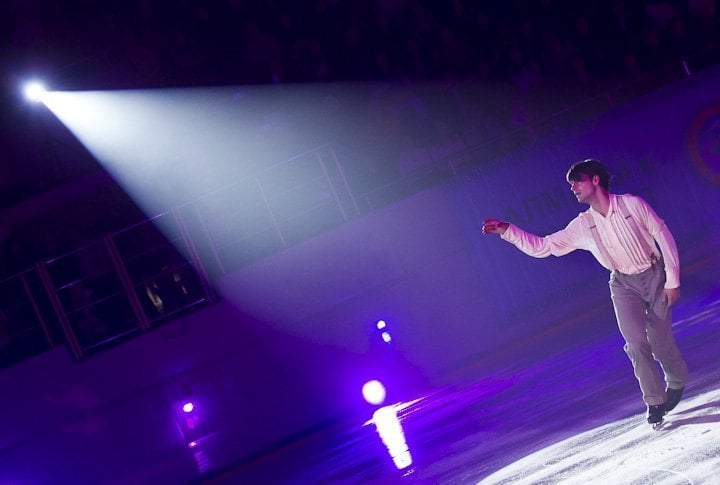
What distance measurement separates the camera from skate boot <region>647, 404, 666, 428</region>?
4332mm

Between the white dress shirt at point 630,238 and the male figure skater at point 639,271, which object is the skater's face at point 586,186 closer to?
the male figure skater at point 639,271

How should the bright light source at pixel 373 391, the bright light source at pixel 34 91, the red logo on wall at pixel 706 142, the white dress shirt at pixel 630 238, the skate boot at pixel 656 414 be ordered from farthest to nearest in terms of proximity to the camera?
the bright light source at pixel 34 91 → the red logo on wall at pixel 706 142 → the bright light source at pixel 373 391 → the skate boot at pixel 656 414 → the white dress shirt at pixel 630 238

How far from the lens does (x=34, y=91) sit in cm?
1316

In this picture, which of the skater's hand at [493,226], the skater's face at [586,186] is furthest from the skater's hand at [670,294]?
the skater's hand at [493,226]

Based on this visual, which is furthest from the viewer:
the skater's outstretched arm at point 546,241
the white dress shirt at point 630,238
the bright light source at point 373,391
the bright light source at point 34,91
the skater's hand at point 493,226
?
the bright light source at point 34,91

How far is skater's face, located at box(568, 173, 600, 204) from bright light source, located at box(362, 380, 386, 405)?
796 cm

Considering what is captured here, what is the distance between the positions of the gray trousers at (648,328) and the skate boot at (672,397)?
0.08ft

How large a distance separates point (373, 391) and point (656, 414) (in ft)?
25.6

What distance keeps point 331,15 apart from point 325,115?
186cm

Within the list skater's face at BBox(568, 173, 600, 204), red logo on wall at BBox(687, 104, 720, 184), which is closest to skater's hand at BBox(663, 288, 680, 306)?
skater's face at BBox(568, 173, 600, 204)

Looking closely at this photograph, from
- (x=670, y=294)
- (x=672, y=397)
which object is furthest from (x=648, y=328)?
(x=672, y=397)

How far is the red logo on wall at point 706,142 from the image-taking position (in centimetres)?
1266

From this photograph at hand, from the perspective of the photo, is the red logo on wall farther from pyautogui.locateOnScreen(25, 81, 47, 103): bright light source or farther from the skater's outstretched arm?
pyautogui.locateOnScreen(25, 81, 47, 103): bright light source

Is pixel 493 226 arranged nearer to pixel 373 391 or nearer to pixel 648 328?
pixel 648 328
